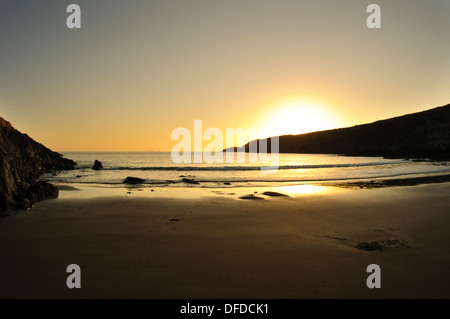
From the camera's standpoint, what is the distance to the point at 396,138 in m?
89.0

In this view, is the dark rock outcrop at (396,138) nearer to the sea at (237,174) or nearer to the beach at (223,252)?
the sea at (237,174)

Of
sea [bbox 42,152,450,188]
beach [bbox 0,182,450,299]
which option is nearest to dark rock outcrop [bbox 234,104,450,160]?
Result: sea [bbox 42,152,450,188]

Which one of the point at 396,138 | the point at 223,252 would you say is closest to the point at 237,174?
the point at 223,252

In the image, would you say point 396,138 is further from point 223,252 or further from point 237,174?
point 223,252

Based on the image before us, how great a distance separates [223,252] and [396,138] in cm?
10174

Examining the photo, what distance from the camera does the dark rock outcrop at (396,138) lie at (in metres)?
70.8

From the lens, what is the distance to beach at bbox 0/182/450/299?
4.60 meters

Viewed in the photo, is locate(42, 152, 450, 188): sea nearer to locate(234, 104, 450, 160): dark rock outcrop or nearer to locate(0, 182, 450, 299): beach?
locate(0, 182, 450, 299): beach

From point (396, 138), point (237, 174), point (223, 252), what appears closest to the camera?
point (223, 252)

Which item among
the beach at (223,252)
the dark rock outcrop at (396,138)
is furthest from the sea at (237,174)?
the dark rock outcrop at (396,138)

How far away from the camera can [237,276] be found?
197 inches

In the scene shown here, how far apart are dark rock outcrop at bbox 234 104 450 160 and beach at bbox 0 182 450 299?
60.9 m
